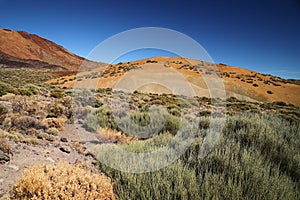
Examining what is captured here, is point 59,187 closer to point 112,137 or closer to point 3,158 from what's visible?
point 3,158

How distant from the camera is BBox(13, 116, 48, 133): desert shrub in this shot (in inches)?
234

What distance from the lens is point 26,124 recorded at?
20.0ft

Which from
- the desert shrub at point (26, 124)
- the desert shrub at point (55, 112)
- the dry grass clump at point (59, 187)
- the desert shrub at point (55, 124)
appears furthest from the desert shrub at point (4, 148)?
the desert shrub at point (55, 112)

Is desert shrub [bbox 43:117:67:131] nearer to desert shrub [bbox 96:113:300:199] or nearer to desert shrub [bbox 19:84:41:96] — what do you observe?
desert shrub [bbox 96:113:300:199]

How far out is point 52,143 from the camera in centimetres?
536

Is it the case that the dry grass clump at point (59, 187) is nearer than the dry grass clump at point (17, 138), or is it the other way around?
the dry grass clump at point (59, 187)

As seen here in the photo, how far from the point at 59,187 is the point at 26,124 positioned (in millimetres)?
4350

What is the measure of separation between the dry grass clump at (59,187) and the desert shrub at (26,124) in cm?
365

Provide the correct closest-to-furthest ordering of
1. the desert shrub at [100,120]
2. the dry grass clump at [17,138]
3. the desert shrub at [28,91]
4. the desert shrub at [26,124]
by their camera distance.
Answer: the dry grass clump at [17,138] < the desert shrub at [26,124] < the desert shrub at [100,120] < the desert shrub at [28,91]

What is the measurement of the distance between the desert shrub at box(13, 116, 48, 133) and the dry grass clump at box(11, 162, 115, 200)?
3.65 meters

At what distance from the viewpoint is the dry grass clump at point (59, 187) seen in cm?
250

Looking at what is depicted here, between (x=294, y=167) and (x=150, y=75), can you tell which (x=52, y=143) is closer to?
(x=294, y=167)

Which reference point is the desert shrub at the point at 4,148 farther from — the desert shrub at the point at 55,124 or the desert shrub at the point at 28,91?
the desert shrub at the point at 28,91

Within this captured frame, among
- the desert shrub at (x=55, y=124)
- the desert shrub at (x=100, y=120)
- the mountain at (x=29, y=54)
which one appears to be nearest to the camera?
the desert shrub at (x=55, y=124)
